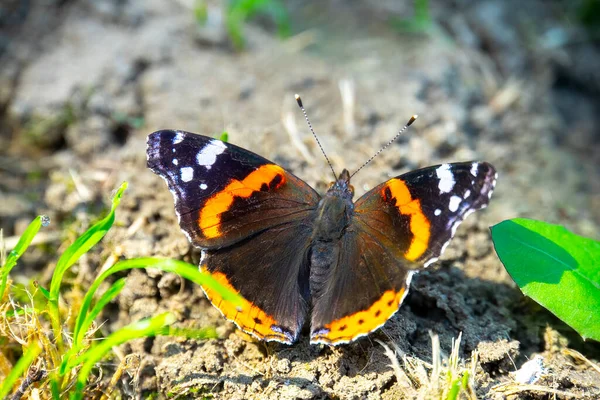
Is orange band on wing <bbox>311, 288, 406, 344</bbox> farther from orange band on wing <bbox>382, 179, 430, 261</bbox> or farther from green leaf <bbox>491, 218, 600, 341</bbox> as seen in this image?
green leaf <bbox>491, 218, 600, 341</bbox>

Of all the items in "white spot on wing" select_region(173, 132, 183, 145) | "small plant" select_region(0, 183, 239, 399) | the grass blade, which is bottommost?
"small plant" select_region(0, 183, 239, 399)

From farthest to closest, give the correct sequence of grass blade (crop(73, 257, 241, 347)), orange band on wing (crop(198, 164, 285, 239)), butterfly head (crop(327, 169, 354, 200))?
butterfly head (crop(327, 169, 354, 200))
orange band on wing (crop(198, 164, 285, 239))
grass blade (crop(73, 257, 241, 347))

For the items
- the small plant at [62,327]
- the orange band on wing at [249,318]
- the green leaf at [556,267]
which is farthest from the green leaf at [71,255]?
the green leaf at [556,267]

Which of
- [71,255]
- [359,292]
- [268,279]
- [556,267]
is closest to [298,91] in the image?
[268,279]

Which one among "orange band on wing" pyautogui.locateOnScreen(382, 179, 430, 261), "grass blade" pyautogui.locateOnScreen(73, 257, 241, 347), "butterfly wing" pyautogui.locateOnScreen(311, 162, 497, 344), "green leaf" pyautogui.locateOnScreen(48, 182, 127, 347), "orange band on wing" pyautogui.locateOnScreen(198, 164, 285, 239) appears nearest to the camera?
"grass blade" pyautogui.locateOnScreen(73, 257, 241, 347)

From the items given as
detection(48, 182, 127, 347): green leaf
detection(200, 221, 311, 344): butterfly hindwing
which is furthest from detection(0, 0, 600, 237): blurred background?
detection(48, 182, 127, 347): green leaf

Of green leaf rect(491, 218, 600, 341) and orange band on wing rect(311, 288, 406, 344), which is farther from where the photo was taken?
green leaf rect(491, 218, 600, 341)

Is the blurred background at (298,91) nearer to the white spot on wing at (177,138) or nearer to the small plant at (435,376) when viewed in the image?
the white spot on wing at (177,138)
